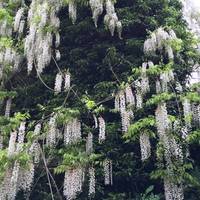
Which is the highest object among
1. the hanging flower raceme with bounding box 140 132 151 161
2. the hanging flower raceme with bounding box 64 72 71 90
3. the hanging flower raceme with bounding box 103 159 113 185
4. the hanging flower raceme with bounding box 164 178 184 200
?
the hanging flower raceme with bounding box 64 72 71 90

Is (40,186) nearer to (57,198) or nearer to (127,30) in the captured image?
(57,198)

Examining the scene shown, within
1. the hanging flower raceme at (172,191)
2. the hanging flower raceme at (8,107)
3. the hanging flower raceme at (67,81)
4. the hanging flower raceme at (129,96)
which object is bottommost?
the hanging flower raceme at (172,191)

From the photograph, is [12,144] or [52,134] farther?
[52,134]

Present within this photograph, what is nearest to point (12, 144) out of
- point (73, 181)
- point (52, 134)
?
point (52, 134)

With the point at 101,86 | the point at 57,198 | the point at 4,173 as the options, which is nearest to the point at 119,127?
the point at 101,86

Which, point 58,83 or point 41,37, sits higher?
point 41,37

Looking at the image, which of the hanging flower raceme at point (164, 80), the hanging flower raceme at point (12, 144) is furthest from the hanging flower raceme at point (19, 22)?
the hanging flower raceme at point (164, 80)

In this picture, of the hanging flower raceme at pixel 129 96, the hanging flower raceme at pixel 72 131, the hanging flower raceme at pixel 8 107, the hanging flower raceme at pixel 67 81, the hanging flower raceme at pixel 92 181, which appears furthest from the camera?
the hanging flower raceme at pixel 8 107

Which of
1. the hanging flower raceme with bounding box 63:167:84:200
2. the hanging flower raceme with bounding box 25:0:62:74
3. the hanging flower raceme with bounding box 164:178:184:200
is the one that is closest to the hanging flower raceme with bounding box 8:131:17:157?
the hanging flower raceme with bounding box 63:167:84:200

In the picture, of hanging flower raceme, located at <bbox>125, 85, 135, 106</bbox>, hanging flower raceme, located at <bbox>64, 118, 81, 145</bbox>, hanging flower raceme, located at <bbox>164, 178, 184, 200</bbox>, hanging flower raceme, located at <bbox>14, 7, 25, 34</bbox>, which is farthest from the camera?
hanging flower raceme, located at <bbox>14, 7, 25, 34</bbox>

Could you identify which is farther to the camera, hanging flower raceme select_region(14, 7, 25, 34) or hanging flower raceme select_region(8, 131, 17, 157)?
hanging flower raceme select_region(14, 7, 25, 34)

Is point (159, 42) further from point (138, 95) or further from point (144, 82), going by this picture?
point (138, 95)

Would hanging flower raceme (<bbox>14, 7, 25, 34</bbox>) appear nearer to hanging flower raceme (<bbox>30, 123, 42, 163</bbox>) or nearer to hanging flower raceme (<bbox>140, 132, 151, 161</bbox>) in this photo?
hanging flower raceme (<bbox>30, 123, 42, 163</bbox>)

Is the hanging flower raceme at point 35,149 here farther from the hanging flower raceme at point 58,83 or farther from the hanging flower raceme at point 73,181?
the hanging flower raceme at point 58,83
